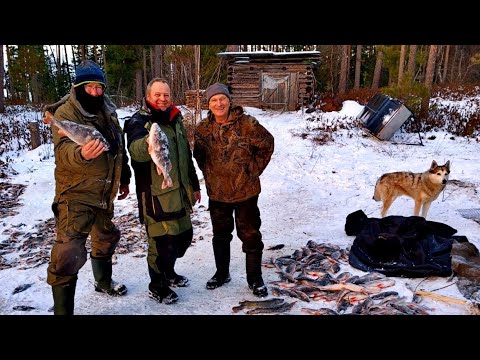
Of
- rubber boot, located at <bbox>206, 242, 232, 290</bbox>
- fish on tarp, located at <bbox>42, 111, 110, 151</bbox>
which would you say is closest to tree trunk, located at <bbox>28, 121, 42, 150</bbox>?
rubber boot, located at <bbox>206, 242, 232, 290</bbox>

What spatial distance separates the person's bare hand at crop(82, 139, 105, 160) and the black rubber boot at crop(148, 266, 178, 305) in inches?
63.4

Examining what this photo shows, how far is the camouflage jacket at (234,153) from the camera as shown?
3799 millimetres

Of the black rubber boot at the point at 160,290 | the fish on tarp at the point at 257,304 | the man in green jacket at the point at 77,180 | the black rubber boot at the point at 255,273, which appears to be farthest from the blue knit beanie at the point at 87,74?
the fish on tarp at the point at 257,304

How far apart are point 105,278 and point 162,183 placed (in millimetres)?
1500

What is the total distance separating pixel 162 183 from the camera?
349cm

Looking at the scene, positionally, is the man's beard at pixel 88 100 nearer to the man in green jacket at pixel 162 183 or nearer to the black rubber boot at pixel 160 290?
the man in green jacket at pixel 162 183

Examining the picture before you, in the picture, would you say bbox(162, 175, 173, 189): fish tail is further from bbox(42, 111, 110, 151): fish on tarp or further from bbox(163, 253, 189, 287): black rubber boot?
bbox(163, 253, 189, 287): black rubber boot

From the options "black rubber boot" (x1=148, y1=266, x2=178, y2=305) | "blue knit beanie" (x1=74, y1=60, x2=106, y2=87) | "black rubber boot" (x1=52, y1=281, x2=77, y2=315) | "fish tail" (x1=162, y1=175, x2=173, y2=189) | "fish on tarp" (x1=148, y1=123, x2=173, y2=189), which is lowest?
"black rubber boot" (x1=148, y1=266, x2=178, y2=305)

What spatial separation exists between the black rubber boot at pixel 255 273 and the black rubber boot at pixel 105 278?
1.52 meters

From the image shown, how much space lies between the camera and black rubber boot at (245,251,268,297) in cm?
410

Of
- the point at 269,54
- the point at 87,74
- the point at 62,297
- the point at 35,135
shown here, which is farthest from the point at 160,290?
the point at 269,54

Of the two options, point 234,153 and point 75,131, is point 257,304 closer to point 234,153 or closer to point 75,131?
point 234,153

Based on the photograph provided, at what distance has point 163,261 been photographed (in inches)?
152
